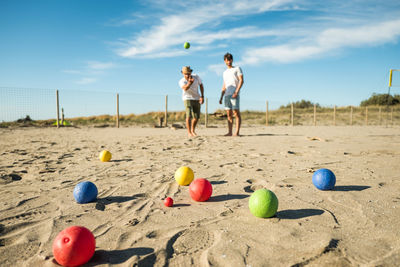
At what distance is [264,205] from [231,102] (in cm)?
560

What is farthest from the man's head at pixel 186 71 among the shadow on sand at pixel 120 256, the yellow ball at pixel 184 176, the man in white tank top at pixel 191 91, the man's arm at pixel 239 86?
the shadow on sand at pixel 120 256

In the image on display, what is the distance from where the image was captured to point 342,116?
2656cm

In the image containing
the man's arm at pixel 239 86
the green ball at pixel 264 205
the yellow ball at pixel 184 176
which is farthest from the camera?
the man's arm at pixel 239 86

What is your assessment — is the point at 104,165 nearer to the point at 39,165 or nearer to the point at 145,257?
the point at 39,165

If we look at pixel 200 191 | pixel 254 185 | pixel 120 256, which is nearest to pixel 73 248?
pixel 120 256

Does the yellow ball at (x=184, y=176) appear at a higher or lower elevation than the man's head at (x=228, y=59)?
lower

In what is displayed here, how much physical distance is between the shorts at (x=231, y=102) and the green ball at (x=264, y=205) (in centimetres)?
542

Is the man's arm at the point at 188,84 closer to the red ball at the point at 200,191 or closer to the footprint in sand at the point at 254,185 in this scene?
the footprint in sand at the point at 254,185

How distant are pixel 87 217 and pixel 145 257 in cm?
91

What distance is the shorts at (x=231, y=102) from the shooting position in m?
7.45

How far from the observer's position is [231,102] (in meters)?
7.54

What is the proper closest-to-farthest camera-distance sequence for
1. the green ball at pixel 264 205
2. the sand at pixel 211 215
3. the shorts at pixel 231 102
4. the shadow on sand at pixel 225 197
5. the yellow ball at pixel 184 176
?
the sand at pixel 211 215, the green ball at pixel 264 205, the shadow on sand at pixel 225 197, the yellow ball at pixel 184 176, the shorts at pixel 231 102

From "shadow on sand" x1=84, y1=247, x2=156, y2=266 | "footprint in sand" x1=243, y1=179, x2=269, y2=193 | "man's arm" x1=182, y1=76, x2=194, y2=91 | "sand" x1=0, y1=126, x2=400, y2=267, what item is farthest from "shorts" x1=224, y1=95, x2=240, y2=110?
"shadow on sand" x1=84, y1=247, x2=156, y2=266

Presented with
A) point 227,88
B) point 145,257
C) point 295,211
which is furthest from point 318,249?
point 227,88
